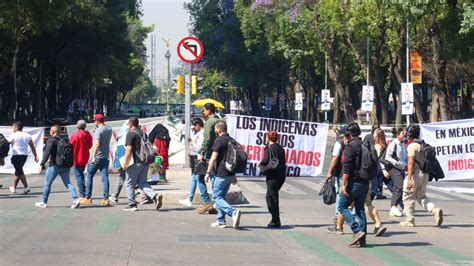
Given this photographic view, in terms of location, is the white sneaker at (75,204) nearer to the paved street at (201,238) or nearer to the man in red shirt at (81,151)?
the paved street at (201,238)

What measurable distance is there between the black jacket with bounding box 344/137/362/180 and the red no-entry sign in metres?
8.74

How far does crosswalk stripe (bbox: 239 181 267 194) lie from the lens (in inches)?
796

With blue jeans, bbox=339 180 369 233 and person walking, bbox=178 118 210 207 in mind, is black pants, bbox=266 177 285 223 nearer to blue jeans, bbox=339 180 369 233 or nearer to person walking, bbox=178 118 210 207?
blue jeans, bbox=339 180 369 233

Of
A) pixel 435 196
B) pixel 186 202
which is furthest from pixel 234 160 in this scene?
pixel 435 196

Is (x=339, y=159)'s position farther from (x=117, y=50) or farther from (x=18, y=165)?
(x=117, y=50)

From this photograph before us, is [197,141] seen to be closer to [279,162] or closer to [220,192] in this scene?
[220,192]

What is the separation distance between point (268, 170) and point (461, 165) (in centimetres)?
1038

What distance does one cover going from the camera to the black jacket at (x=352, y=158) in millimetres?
11672

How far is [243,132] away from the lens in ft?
69.8

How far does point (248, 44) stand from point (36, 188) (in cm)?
5284

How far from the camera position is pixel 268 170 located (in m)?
13.2

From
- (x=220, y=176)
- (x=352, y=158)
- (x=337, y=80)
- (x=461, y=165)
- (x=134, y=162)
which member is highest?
(x=337, y=80)

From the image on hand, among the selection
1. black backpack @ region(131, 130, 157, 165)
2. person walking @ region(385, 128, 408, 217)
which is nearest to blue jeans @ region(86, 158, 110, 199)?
black backpack @ region(131, 130, 157, 165)

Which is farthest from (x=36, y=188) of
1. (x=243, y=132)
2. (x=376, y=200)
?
(x=376, y=200)
